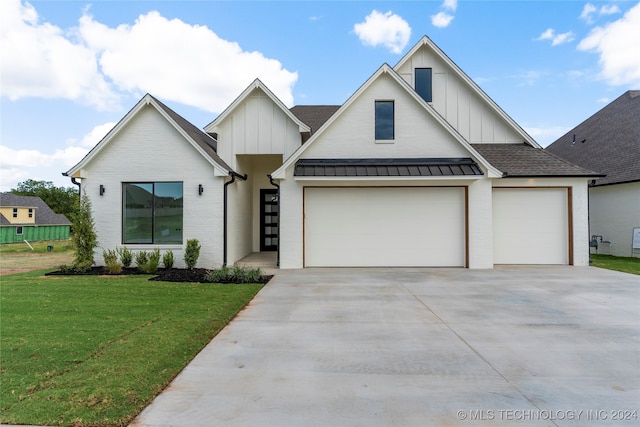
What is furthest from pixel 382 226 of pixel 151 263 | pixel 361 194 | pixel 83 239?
pixel 83 239

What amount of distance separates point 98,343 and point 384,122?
975 cm

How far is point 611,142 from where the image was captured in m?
17.2

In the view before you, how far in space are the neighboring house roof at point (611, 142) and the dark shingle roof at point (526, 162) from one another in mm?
5074

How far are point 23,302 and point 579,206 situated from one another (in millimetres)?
15861

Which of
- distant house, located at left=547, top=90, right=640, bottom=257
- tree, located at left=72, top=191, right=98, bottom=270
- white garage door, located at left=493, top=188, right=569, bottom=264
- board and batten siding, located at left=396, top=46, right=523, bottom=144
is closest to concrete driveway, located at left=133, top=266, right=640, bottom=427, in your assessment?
white garage door, located at left=493, top=188, right=569, bottom=264

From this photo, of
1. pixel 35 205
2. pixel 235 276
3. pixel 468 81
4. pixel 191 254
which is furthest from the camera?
pixel 35 205

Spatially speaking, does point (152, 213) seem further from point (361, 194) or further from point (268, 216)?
point (361, 194)

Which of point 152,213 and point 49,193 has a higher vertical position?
point 49,193

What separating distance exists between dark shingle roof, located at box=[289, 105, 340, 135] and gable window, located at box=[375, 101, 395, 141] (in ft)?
15.4

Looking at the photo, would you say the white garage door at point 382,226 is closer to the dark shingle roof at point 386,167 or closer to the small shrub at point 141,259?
the dark shingle roof at point 386,167

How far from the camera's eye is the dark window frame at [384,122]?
36.3 ft

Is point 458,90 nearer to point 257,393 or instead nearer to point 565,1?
point 565,1

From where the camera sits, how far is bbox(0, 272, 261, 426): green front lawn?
9.55ft

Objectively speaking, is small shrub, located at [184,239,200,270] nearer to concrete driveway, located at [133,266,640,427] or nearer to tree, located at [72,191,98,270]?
tree, located at [72,191,98,270]
